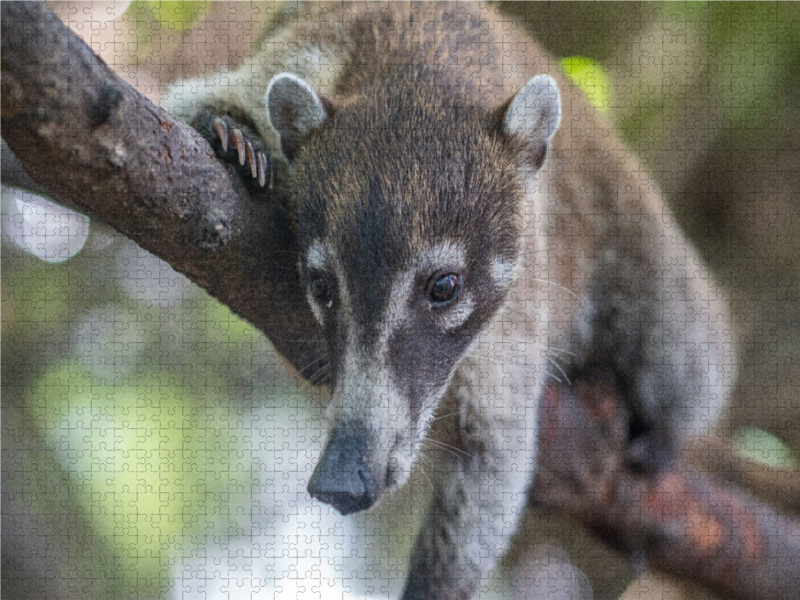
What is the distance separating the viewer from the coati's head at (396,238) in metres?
2.03

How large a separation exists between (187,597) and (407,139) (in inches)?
71.2

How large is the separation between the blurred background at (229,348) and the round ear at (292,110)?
0.63m

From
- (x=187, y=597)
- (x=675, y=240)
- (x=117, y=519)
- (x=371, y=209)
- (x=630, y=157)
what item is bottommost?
(x=117, y=519)

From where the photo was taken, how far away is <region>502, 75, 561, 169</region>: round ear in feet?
7.71

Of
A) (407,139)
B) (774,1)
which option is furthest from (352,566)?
(774,1)

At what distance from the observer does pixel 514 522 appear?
2.86m

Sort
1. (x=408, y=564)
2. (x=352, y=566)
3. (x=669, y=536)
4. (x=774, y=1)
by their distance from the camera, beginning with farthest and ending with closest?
(x=774, y=1) → (x=669, y=536) → (x=408, y=564) → (x=352, y=566)

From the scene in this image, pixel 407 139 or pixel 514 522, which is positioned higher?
pixel 407 139

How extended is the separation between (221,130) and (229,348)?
2.25 m

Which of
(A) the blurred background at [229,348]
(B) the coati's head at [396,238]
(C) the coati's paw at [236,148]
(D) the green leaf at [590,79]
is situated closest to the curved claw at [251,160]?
(C) the coati's paw at [236,148]

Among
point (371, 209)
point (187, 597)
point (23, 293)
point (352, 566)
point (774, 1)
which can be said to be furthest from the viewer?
point (774, 1)

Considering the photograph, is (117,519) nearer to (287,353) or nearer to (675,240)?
(287,353)

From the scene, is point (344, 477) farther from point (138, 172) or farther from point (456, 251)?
point (138, 172)

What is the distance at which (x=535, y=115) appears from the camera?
2.41 m
